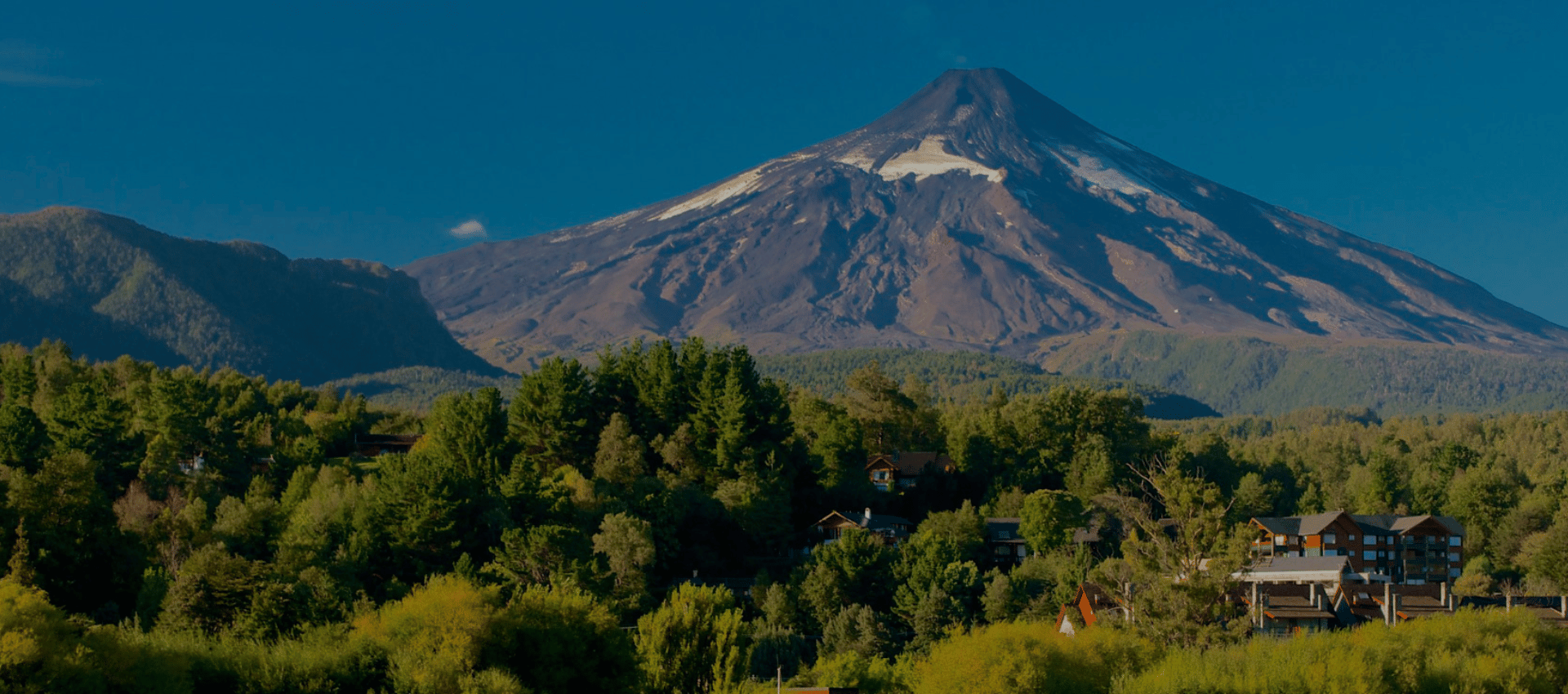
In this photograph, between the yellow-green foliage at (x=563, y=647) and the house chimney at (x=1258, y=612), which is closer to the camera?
the yellow-green foliage at (x=563, y=647)

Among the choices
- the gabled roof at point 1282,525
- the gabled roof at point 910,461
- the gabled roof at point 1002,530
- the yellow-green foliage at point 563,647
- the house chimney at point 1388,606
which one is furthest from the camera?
the gabled roof at point 910,461

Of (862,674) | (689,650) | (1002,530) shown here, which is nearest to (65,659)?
(689,650)

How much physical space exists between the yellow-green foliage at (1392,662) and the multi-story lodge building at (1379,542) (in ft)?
121

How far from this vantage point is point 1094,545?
298ft

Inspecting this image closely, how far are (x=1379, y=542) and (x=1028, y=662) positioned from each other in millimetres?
58942

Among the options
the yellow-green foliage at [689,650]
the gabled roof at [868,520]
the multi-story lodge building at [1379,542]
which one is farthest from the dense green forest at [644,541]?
the multi-story lodge building at [1379,542]

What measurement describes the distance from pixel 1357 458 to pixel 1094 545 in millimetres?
68205

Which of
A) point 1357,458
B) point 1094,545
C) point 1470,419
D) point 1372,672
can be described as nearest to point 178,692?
point 1372,672

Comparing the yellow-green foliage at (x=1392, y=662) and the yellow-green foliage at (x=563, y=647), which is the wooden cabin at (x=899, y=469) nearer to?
the yellow-green foliage at (x=1392, y=662)

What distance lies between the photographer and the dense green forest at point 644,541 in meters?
52.9

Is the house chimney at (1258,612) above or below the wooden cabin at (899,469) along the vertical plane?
below

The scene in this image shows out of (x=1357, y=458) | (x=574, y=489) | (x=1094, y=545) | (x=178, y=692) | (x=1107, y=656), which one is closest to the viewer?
(x=178, y=692)

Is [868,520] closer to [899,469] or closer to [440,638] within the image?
[899,469]

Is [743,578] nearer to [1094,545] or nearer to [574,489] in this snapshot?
[574,489]
